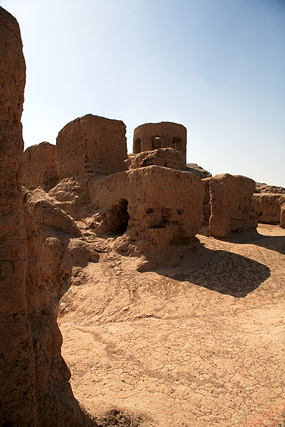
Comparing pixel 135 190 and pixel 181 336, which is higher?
pixel 135 190

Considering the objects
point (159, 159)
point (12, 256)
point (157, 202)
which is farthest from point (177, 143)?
point (12, 256)

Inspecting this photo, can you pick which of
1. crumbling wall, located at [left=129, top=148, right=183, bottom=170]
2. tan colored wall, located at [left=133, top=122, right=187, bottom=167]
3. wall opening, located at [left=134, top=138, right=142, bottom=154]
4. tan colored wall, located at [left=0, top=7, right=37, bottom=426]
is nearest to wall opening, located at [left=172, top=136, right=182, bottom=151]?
tan colored wall, located at [left=133, top=122, right=187, bottom=167]

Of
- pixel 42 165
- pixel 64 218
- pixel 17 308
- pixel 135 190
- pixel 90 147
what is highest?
pixel 90 147

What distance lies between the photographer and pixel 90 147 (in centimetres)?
908

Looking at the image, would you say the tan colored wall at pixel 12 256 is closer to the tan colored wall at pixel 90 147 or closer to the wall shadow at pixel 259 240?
the tan colored wall at pixel 90 147

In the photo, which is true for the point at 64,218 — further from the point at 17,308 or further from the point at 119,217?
the point at 17,308

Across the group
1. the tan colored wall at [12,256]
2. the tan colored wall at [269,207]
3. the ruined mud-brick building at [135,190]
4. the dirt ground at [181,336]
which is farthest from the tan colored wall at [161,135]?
the tan colored wall at [12,256]

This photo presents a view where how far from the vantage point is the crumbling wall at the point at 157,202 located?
7113 millimetres

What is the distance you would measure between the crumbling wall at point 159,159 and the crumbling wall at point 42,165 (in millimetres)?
3310

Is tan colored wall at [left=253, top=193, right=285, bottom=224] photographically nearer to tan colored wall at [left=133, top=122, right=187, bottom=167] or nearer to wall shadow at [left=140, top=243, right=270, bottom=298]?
tan colored wall at [left=133, top=122, right=187, bottom=167]

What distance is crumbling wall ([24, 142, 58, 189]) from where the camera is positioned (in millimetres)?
10664

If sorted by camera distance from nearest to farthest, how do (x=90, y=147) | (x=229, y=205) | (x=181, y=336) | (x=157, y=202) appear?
(x=181, y=336), (x=157, y=202), (x=90, y=147), (x=229, y=205)

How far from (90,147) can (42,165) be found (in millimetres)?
2575

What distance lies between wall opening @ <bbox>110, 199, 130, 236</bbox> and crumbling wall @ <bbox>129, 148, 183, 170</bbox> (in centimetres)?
126
